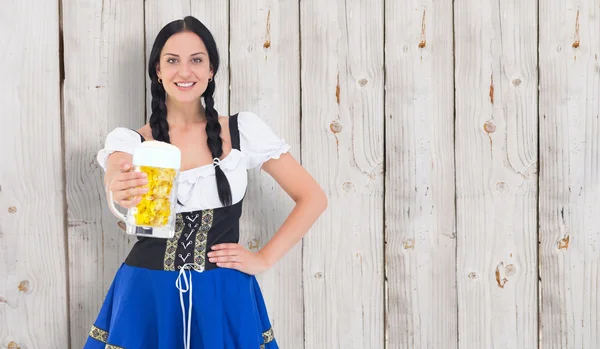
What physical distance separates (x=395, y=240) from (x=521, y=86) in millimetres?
518

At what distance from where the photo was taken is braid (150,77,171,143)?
4.51 feet

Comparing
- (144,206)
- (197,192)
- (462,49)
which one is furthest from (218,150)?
(462,49)

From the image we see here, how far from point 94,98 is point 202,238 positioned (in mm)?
535

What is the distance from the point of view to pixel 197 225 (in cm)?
130

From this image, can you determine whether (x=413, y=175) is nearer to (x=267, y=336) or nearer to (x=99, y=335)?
(x=267, y=336)

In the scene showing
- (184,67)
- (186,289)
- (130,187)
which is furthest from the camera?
(184,67)

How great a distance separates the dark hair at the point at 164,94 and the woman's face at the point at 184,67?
0.7 inches

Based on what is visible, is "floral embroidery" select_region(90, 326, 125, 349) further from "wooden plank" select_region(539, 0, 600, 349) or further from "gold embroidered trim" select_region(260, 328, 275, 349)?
"wooden plank" select_region(539, 0, 600, 349)

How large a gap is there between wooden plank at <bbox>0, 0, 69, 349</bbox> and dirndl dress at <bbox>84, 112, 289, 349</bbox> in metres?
0.32

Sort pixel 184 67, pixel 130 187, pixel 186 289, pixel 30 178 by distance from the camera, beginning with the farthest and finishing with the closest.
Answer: pixel 30 178
pixel 184 67
pixel 186 289
pixel 130 187

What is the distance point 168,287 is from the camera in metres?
1.27

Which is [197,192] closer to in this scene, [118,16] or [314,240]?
[314,240]

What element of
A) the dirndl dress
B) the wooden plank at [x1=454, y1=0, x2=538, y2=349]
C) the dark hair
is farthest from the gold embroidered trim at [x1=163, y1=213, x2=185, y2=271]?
the wooden plank at [x1=454, y1=0, x2=538, y2=349]

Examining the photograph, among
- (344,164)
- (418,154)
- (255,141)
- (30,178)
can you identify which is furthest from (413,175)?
(30,178)
